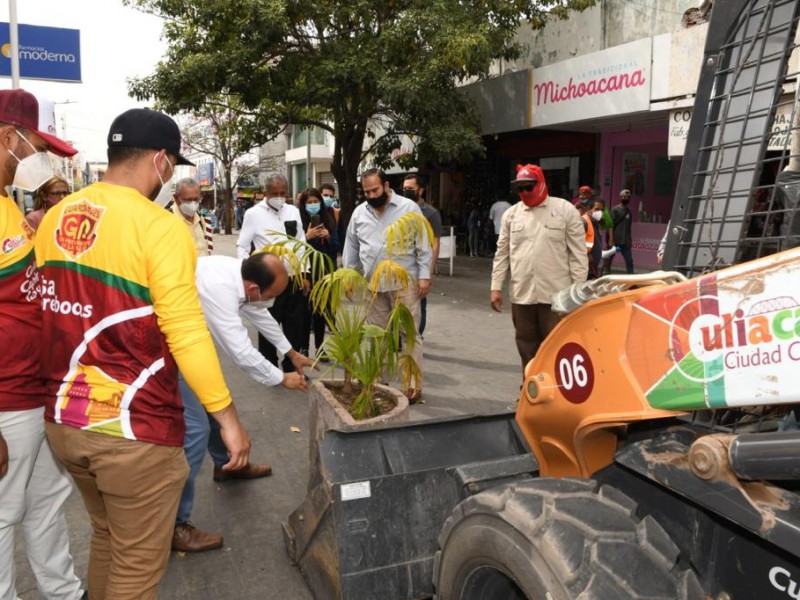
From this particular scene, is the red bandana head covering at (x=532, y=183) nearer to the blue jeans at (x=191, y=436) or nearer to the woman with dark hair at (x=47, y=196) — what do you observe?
the blue jeans at (x=191, y=436)

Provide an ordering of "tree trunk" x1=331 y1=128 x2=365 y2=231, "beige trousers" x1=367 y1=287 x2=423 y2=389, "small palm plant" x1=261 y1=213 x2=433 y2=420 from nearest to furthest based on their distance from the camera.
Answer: "small palm plant" x1=261 y1=213 x2=433 y2=420, "beige trousers" x1=367 y1=287 x2=423 y2=389, "tree trunk" x1=331 y1=128 x2=365 y2=231

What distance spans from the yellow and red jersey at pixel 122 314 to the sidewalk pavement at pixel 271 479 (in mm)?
1346

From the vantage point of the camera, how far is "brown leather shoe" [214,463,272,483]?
4.25 m

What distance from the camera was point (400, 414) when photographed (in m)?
3.91

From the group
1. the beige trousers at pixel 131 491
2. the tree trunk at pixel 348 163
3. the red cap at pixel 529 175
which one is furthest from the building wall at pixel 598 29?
the beige trousers at pixel 131 491

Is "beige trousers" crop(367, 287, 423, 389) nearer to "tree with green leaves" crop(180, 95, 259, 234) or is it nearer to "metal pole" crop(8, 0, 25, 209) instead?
"metal pole" crop(8, 0, 25, 209)

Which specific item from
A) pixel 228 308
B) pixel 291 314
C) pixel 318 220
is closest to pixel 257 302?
pixel 228 308

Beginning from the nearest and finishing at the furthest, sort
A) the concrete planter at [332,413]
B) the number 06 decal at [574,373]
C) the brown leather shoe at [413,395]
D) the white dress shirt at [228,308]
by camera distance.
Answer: the number 06 decal at [574,373]
the white dress shirt at [228,308]
the concrete planter at [332,413]
the brown leather shoe at [413,395]

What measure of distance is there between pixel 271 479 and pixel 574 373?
287 centimetres

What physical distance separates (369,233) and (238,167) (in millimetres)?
39390

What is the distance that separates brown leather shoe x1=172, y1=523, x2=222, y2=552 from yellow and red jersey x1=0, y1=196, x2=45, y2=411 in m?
1.27

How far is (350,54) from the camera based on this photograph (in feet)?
45.2

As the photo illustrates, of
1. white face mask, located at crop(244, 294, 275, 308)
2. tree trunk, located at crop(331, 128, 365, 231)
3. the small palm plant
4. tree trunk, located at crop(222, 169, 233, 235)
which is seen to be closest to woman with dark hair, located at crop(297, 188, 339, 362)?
the small palm plant

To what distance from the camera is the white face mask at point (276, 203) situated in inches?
259
